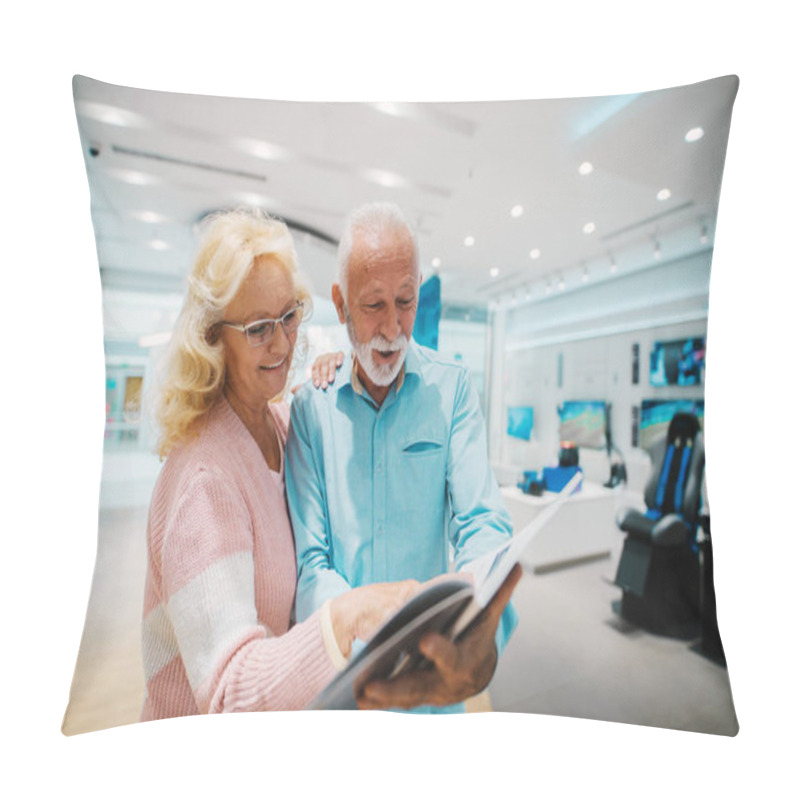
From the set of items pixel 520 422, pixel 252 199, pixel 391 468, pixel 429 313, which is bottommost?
pixel 391 468

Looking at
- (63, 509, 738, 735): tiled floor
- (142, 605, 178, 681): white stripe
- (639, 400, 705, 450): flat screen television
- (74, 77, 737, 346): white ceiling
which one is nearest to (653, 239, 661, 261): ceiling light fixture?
(74, 77, 737, 346): white ceiling

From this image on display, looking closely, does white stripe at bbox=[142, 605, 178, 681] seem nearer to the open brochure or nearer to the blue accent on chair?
the open brochure

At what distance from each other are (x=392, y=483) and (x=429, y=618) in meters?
0.30

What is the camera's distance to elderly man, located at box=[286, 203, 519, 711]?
1.17 metres

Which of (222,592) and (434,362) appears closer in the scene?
(222,592)

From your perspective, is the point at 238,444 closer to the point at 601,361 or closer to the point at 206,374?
the point at 206,374

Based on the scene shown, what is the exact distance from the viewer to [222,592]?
3.61ft

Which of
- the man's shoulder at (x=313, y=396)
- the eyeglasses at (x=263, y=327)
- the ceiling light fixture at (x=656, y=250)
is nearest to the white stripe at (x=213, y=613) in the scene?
the man's shoulder at (x=313, y=396)

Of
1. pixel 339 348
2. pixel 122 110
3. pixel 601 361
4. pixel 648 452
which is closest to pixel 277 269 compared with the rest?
pixel 339 348

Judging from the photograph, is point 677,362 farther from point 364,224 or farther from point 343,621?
point 343,621

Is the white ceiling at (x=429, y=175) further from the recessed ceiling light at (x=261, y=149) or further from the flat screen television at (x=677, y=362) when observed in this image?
the flat screen television at (x=677, y=362)

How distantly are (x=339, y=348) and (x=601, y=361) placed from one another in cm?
60

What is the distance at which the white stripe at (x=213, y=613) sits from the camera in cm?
110

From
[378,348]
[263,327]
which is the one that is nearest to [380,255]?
[378,348]
